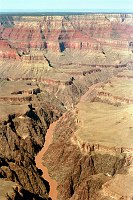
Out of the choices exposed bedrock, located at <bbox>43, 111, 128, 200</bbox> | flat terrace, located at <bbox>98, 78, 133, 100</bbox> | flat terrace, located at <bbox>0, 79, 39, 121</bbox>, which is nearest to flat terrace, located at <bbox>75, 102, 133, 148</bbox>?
exposed bedrock, located at <bbox>43, 111, 128, 200</bbox>

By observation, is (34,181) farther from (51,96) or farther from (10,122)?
(51,96)

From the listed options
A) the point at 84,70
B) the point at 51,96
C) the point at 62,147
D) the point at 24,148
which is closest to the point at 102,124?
the point at 62,147

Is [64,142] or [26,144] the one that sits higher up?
[64,142]

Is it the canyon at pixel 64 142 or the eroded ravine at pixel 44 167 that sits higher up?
the canyon at pixel 64 142

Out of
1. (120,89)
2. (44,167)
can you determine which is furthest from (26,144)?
(120,89)

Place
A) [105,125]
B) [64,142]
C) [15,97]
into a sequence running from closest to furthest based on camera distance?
[64,142]
[105,125]
[15,97]

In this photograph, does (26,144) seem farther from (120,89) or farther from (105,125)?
(120,89)

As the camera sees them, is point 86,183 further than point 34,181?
No

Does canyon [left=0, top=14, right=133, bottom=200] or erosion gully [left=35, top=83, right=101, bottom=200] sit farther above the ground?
canyon [left=0, top=14, right=133, bottom=200]

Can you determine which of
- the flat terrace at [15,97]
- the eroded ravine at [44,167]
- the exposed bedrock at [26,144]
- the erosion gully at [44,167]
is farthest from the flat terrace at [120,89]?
the eroded ravine at [44,167]

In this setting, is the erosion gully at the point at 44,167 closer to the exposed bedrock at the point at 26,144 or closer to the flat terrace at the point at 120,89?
the exposed bedrock at the point at 26,144

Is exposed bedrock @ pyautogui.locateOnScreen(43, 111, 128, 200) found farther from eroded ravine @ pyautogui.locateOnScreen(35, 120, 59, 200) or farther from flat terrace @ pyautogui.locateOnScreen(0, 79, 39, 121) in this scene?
flat terrace @ pyautogui.locateOnScreen(0, 79, 39, 121)
